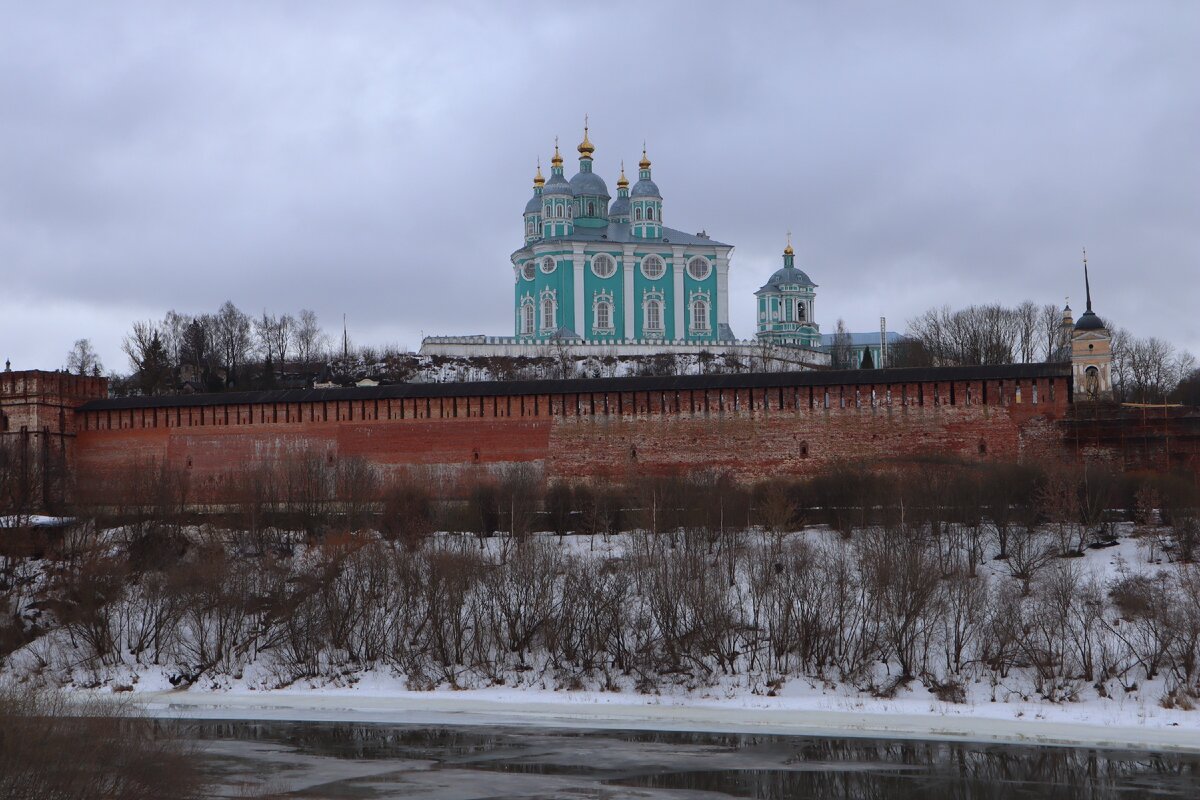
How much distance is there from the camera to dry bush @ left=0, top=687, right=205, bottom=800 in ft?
35.0

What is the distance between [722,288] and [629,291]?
2874 mm

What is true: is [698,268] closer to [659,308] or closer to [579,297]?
[659,308]

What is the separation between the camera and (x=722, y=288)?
154 feet

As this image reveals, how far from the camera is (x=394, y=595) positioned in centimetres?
2108

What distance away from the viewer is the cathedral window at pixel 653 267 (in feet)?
153

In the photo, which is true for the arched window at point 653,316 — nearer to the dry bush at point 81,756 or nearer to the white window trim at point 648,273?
the white window trim at point 648,273

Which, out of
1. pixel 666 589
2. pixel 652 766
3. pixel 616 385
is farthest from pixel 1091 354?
pixel 652 766

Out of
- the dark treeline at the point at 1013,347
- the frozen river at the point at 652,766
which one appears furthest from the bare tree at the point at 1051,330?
the frozen river at the point at 652,766

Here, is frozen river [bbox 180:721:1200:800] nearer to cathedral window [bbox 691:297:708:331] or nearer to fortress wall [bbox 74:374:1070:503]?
fortress wall [bbox 74:374:1070:503]

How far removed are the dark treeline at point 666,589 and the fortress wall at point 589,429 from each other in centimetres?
76

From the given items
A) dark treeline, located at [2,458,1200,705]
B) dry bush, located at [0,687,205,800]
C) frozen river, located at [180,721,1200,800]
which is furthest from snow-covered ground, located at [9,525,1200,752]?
dry bush, located at [0,687,205,800]

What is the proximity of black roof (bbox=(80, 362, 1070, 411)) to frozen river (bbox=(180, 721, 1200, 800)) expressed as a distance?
31.4 feet

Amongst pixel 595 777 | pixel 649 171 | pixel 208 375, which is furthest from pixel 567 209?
pixel 595 777

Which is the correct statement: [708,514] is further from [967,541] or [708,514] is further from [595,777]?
[595,777]
